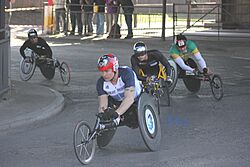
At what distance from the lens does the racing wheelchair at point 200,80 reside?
1207cm

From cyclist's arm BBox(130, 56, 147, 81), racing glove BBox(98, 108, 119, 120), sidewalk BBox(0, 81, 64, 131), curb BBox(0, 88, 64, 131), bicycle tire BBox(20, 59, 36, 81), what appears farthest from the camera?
bicycle tire BBox(20, 59, 36, 81)

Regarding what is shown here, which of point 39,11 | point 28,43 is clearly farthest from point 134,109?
point 39,11

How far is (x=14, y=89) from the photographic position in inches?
496

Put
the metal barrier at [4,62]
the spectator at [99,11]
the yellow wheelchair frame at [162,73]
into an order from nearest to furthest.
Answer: the yellow wheelchair frame at [162,73] < the metal barrier at [4,62] < the spectator at [99,11]

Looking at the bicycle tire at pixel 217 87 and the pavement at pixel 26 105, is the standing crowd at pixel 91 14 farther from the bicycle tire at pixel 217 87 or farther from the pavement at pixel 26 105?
the bicycle tire at pixel 217 87

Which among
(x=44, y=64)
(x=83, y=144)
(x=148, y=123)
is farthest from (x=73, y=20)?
(x=83, y=144)

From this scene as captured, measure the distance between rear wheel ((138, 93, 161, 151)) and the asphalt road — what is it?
137 mm

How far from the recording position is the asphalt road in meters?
7.42

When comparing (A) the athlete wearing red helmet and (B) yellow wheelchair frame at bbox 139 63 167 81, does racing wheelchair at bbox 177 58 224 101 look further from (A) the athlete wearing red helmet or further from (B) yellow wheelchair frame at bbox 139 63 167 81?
(A) the athlete wearing red helmet

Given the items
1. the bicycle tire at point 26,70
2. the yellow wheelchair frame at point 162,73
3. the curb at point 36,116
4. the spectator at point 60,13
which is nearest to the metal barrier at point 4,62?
the curb at point 36,116

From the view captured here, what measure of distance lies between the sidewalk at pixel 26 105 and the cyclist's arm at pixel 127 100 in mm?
2480

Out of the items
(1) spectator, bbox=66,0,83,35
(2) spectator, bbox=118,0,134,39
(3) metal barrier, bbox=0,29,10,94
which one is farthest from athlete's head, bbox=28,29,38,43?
(1) spectator, bbox=66,0,83,35

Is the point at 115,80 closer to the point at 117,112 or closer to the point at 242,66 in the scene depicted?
the point at 117,112

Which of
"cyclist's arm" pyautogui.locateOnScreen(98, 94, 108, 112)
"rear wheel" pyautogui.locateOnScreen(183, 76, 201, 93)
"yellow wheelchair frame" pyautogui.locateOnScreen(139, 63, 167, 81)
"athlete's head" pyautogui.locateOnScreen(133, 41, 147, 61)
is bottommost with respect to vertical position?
"rear wheel" pyautogui.locateOnScreen(183, 76, 201, 93)
